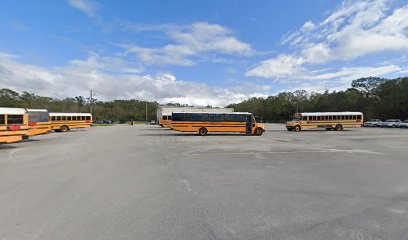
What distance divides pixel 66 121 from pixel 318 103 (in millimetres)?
74498

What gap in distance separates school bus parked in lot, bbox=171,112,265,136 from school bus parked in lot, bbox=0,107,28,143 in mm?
12711

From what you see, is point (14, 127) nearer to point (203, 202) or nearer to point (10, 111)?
point (10, 111)

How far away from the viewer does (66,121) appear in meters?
32.2

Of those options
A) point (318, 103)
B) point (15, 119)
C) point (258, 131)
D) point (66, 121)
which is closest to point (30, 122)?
point (15, 119)

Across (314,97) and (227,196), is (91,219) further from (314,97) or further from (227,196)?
(314,97)

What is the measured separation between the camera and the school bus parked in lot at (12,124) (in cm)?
1445

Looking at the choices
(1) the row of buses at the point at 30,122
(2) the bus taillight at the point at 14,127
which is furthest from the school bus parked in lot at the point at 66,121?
(2) the bus taillight at the point at 14,127

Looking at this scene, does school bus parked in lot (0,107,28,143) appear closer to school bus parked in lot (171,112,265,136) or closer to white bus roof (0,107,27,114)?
white bus roof (0,107,27,114)

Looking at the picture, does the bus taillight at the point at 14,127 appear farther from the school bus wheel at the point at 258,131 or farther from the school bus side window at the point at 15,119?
the school bus wheel at the point at 258,131

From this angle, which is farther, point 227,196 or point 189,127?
point 189,127

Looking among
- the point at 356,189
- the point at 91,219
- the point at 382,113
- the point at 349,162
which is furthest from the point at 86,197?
the point at 382,113

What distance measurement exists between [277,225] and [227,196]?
1.65 m

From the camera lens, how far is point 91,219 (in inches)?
167

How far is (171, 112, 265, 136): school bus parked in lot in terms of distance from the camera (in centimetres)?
2494
